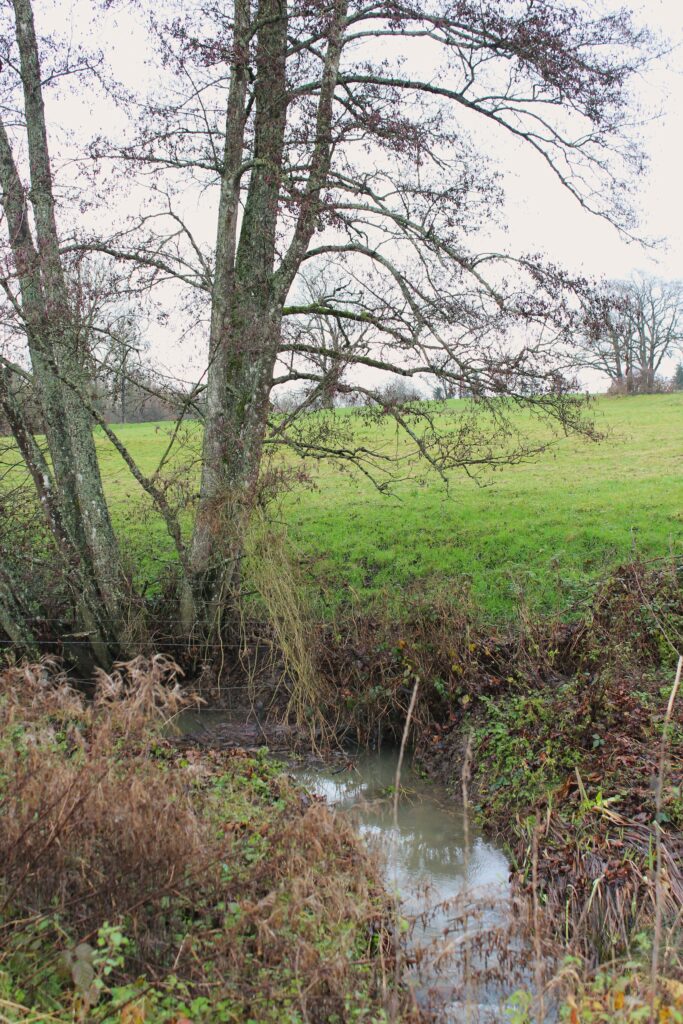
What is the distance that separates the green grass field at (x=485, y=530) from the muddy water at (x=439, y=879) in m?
2.24

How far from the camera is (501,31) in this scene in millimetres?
9984

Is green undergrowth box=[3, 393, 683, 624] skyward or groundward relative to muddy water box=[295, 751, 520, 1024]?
skyward

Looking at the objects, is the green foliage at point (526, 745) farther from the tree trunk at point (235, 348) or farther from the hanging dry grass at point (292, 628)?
the tree trunk at point (235, 348)

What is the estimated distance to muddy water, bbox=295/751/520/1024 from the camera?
15.7ft

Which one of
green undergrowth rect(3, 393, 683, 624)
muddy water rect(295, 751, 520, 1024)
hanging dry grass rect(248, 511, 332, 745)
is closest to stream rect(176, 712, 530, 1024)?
muddy water rect(295, 751, 520, 1024)

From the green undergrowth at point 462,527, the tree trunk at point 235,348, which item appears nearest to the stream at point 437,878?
the tree trunk at point 235,348

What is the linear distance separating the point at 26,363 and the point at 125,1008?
9.47 metres

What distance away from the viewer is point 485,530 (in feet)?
48.8

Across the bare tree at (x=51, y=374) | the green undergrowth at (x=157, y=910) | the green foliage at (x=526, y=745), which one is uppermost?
the bare tree at (x=51, y=374)

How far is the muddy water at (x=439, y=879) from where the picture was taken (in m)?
4.77

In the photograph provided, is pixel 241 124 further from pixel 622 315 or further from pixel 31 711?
pixel 31 711

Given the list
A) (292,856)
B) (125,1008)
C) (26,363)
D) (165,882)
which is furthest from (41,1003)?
(26,363)

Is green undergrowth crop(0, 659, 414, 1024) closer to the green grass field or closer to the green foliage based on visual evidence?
the green foliage

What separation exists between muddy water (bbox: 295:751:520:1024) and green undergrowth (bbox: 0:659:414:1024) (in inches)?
12.1
